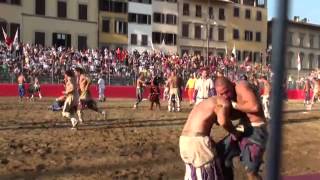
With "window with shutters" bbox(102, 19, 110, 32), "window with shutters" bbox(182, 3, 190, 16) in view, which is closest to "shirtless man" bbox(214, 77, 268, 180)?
"window with shutters" bbox(102, 19, 110, 32)

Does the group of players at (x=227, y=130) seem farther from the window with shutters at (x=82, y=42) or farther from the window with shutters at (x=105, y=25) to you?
the window with shutters at (x=105, y=25)

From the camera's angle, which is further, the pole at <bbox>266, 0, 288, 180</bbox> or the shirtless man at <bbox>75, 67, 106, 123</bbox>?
the shirtless man at <bbox>75, 67, 106, 123</bbox>

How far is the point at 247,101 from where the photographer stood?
7.00 meters

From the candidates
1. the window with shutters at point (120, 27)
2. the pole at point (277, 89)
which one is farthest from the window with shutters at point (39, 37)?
the pole at point (277, 89)

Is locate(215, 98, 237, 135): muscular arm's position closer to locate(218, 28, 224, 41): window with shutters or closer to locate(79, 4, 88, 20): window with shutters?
locate(79, 4, 88, 20): window with shutters

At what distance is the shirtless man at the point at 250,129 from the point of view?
689cm

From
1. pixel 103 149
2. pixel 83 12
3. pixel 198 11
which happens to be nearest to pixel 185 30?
pixel 198 11

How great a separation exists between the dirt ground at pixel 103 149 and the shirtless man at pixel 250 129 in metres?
1.75

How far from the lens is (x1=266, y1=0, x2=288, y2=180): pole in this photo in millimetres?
1970

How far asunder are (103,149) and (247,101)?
19.5ft

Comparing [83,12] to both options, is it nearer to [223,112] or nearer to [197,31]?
[197,31]

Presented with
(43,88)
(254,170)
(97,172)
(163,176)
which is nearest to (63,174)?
(97,172)

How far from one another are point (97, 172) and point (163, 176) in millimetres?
1070

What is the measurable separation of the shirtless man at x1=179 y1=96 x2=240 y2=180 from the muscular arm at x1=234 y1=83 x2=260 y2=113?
778 millimetres
